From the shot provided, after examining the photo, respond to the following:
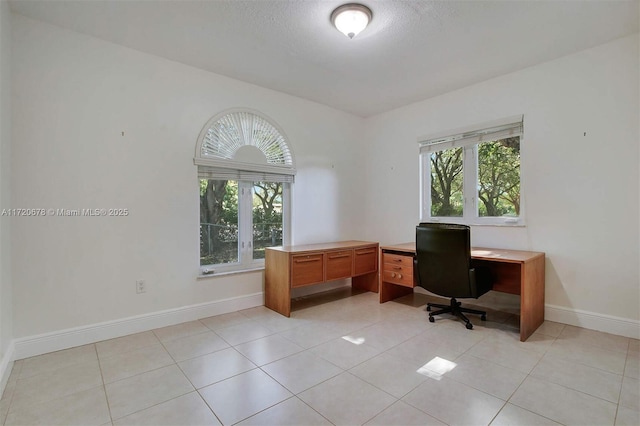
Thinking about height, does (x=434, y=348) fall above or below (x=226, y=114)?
below

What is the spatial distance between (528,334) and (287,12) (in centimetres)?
337

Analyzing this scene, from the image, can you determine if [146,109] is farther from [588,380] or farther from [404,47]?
[588,380]

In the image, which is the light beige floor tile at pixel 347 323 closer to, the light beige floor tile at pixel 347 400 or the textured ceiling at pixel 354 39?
the light beige floor tile at pixel 347 400

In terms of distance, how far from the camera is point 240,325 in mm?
3055

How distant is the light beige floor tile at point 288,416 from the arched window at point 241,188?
195 centimetres

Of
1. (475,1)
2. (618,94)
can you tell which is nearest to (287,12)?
(475,1)

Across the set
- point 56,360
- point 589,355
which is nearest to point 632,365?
point 589,355

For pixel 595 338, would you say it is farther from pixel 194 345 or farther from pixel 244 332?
pixel 194 345

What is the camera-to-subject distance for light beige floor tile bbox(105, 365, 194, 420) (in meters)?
1.77

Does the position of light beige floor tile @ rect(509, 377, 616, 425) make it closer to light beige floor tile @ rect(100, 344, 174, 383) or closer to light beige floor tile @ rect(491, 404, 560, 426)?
light beige floor tile @ rect(491, 404, 560, 426)

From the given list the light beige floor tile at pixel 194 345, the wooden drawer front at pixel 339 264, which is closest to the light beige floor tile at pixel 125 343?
the light beige floor tile at pixel 194 345

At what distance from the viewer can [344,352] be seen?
2447 mm

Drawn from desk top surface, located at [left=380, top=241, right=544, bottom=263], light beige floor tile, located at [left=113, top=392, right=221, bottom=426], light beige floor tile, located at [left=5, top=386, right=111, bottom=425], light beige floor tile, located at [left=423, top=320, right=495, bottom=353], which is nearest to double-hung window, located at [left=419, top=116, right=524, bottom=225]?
desk top surface, located at [left=380, top=241, right=544, bottom=263]

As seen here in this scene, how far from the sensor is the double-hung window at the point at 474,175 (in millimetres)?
3432
